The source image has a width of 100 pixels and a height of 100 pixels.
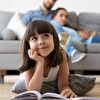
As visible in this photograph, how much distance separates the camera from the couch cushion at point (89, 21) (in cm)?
375

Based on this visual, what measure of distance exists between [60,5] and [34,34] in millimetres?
2405

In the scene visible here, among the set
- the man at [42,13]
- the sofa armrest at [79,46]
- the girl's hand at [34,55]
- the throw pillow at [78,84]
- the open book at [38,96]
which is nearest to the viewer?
the open book at [38,96]

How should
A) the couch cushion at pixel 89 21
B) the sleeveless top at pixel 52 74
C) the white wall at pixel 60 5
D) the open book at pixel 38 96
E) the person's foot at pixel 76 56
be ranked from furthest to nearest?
the white wall at pixel 60 5
the couch cushion at pixel 89 21
the person's foot at pixel 76 56
the sleeveless top at pixel 52 74
the open book at pixel 38 96

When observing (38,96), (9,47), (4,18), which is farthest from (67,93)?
(4,18)

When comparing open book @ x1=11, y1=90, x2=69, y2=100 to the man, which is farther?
the man

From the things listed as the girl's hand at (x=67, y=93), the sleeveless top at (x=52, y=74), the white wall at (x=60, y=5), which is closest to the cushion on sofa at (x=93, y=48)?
the white wall at (x=60, y=5)

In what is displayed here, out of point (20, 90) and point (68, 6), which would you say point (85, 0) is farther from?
point (20, 90)

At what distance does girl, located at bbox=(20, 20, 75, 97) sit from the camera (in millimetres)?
1570

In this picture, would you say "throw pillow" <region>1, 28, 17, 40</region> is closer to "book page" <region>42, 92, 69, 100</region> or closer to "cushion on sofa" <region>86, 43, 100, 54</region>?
"cushion on sofa" <region>86, 43, 100, 54</region>

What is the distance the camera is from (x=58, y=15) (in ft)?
10.5

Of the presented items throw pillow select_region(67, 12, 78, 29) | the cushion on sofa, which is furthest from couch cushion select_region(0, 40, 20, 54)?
throw pillow select_region(67, 12, 78, 29)

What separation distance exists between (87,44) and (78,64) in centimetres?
28

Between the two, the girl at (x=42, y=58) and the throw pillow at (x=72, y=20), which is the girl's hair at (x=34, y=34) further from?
the throw pillow at (x=72, y=20)

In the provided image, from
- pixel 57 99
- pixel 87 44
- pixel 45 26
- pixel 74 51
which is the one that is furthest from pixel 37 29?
pixel 87 44
